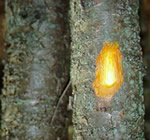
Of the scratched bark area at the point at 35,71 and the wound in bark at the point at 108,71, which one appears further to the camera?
the scratched bark area at the point at 35,71

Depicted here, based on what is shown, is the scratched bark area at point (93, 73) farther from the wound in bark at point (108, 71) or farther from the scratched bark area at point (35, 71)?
the scratched bark area at point (35, 71)

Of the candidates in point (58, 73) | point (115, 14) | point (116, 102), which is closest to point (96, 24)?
point (115, 14)

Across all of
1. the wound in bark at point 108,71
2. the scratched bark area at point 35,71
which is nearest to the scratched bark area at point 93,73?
the wound in bark at point 108,71

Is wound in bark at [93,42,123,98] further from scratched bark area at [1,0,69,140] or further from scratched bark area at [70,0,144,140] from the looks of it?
scratched bark area at [1,0,69,140]

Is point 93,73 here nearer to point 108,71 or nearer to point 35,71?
point 108,71

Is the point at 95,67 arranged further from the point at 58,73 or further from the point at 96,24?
the point at 58,73

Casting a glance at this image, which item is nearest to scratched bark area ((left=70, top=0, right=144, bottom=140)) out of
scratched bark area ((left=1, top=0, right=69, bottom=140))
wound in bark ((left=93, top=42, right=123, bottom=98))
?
wound in bark ((left=93, top=42, right=123, bottom=98))
